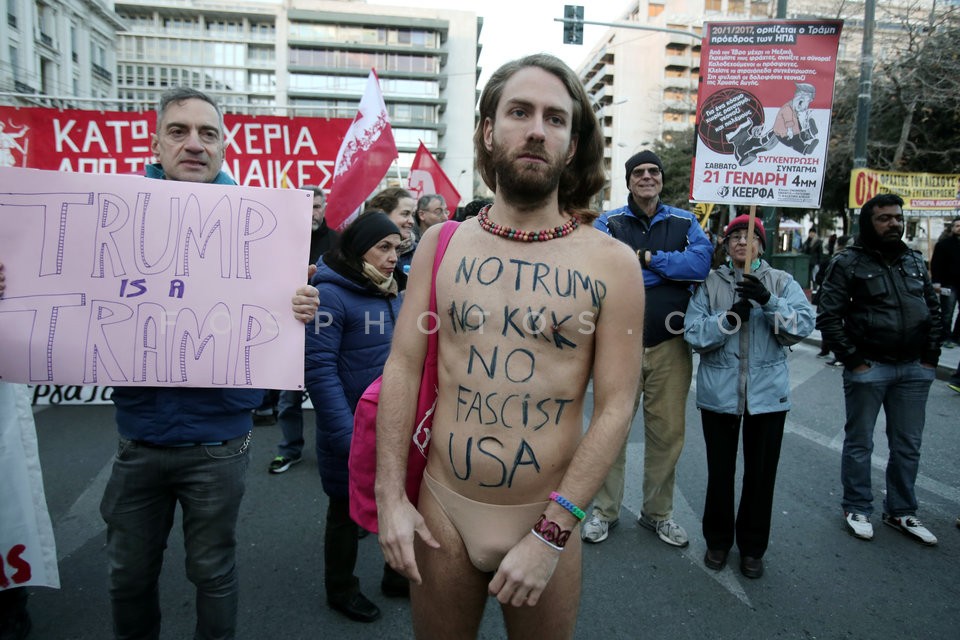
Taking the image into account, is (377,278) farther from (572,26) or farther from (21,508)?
(572,26)

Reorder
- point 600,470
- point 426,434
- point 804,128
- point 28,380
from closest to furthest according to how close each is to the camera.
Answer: point 600,470
point 426,434
point 28,380
point 804,128

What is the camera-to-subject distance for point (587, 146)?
5.88 feet

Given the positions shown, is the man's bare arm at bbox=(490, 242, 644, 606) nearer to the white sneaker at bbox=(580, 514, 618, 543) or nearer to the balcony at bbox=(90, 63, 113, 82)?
the white sneaker at bbox=(580, 514, 618, 543)

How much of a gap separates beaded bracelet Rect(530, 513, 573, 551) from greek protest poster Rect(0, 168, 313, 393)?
108cm

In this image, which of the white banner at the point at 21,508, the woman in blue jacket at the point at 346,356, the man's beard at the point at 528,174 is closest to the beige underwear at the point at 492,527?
the man's beard at the point at 528,174

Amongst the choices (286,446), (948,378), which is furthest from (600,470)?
(948,378)

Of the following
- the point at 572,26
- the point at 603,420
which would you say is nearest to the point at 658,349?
the point at 603,420

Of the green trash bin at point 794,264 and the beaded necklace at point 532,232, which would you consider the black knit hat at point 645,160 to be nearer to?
the beaded necklace at point 532,232

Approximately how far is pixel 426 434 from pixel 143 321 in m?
1.11

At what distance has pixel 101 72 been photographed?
44.3 m

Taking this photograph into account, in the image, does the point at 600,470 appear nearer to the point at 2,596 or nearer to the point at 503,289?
the point at 503,289

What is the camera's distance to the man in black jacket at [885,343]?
3590mm

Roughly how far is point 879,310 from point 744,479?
4.60 feet

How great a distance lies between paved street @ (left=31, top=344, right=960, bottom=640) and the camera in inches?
108
